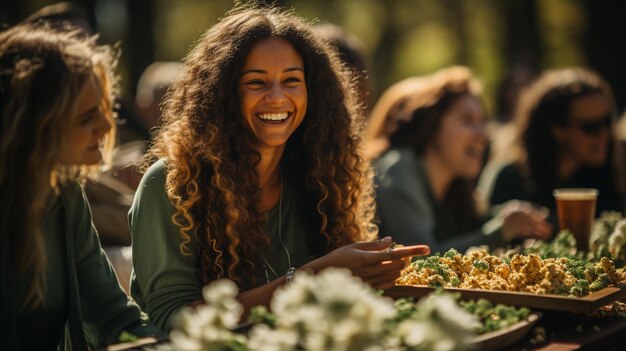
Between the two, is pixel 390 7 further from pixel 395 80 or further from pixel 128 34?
pixel 128 34

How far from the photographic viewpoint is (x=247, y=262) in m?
2.85

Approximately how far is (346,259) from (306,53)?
3.14 ft

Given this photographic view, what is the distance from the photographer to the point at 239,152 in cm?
294

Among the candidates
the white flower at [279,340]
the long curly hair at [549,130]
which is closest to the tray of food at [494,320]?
the white flower at [279,340]

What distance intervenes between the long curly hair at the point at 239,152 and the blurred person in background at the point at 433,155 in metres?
1.34

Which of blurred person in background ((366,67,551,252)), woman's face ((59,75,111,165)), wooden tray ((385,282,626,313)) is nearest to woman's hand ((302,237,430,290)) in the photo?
wooden tray ((385,282,626,313))

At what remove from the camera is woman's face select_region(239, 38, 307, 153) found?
2.93 meters

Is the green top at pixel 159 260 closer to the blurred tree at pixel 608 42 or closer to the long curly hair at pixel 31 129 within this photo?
the long curly hair at pixel 31 129

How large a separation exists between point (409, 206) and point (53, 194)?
2674mm

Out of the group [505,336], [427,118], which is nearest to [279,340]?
[505,336]

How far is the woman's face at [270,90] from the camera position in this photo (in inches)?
115

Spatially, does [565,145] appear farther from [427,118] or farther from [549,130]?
[427,118]

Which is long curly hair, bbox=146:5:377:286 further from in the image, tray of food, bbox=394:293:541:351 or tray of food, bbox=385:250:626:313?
tray of food, bbox=394:293:541:351

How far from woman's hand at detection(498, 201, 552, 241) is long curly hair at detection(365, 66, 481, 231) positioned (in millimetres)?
886
